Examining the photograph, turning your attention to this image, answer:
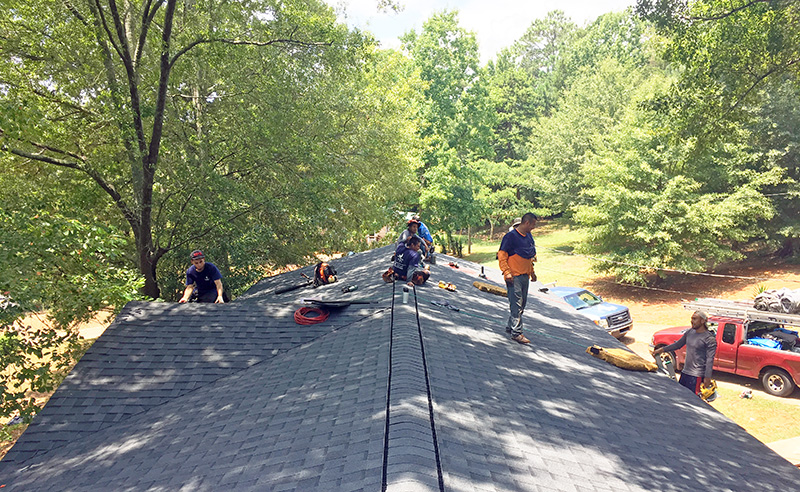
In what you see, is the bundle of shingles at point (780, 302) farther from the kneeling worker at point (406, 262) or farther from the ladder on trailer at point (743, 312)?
the kneeling worker at point (406, 262)

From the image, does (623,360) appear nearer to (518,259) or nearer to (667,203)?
(518,259)

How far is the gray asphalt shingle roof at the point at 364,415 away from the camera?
3150mm

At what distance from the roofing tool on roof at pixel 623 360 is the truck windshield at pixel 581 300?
9088mm

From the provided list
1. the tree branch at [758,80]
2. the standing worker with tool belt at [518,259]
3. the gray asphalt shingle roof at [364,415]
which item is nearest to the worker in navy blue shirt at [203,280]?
the gray asphalt shingle roof at [364,415]

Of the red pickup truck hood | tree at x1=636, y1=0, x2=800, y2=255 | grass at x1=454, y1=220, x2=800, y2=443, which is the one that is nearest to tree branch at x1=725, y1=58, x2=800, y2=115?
tree at x1=636, y1=0, x2=800, y2=255

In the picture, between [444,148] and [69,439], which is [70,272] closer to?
[69,439]

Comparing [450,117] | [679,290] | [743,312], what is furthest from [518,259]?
[450,117]

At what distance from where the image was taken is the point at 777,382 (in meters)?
10.7

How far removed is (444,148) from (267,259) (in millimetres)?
19607

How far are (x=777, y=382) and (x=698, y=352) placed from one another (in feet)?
20.3

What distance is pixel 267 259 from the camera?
14.8m

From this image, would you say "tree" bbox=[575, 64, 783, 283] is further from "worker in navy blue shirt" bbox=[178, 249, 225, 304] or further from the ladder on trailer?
"worker in navy blue shirt" bbox=[178, 249, 225, 304]

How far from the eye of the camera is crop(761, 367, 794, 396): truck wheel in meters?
10.5


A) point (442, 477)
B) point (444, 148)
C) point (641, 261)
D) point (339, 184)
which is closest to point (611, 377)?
point (442, 477)
